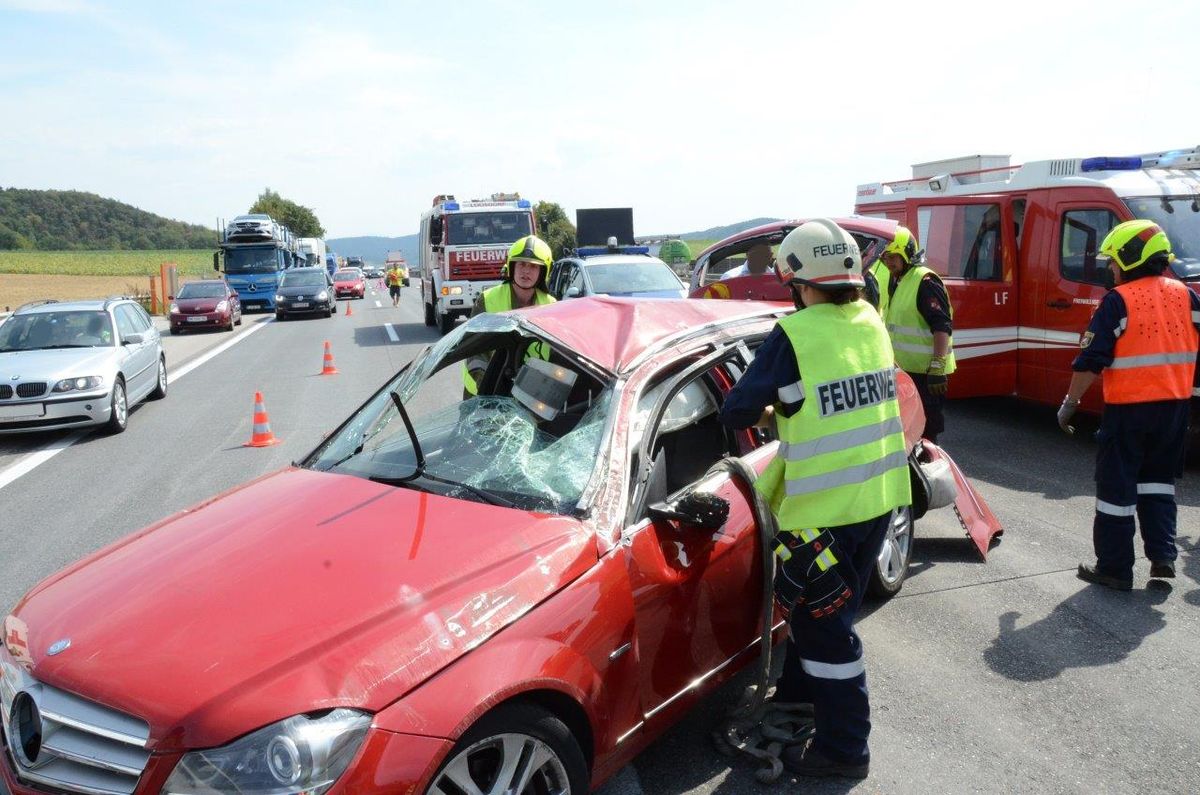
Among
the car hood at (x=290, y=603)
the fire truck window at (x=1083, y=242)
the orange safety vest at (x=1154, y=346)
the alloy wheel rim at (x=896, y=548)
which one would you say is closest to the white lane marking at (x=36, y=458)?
the car hood at (x=290, y=603)

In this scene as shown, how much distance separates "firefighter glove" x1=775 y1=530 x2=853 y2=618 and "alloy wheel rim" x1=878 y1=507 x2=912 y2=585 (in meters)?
1.60

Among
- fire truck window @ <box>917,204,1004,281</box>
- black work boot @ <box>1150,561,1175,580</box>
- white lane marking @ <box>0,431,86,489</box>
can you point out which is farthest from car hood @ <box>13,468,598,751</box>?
fire truck window @ <box>917,204,1004,281</box>

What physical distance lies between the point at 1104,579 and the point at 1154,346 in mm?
1284

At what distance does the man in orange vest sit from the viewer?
5.00m

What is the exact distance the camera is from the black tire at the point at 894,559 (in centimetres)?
480

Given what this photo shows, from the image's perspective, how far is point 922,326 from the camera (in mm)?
6840

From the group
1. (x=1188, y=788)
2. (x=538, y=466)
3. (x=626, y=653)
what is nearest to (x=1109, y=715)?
(x=1188, y=788)

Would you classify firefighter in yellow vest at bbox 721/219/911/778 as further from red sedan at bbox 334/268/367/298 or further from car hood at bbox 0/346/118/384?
red sedan at bbox 334/268/367/298

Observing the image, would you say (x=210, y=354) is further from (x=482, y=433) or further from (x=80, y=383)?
(x=482, y=433)

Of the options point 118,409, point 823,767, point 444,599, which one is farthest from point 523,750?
point 118,409

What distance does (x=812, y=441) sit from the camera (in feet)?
10.7

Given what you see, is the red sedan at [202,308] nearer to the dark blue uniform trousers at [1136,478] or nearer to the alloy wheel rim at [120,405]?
the alloy wheel rim at [120,405]

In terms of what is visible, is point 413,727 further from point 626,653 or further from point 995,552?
point 995,552

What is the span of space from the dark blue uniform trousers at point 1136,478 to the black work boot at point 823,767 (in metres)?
2.49
